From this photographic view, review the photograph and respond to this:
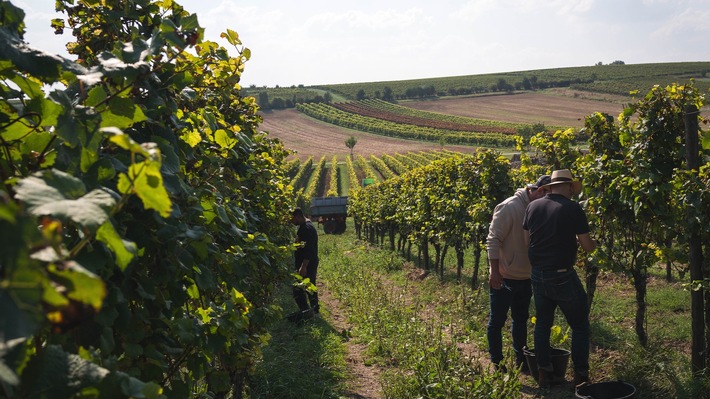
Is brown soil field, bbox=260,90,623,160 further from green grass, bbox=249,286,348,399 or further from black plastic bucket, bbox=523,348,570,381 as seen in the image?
black plastic bucket, bbox=523,348,570,381

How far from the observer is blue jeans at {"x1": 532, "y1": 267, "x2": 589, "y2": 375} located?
4.48 m

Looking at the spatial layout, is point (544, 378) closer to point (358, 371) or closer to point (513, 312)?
point (513, 312)

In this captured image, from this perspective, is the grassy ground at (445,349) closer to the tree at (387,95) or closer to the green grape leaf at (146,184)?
the green grape leaf at (146,184)

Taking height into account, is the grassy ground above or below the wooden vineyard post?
below

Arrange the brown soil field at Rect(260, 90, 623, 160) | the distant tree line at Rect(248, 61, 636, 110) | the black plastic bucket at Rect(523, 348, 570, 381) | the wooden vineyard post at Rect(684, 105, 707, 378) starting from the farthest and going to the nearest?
1. the distant tree line at Rect(248, 61, 636, 110)
2. the brown soil field at Rect(260, 90, 623, 160)
3. the black plastic bucket at Rect(523, 348, 570, 381)
4. the wooden vineyard post at Rect(684, 105, 707, 378)

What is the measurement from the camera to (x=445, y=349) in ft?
17.4

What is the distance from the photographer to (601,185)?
604 cm

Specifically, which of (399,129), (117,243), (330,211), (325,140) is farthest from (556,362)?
(399,129)

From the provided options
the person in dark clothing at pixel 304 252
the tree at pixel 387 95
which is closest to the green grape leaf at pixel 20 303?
the person in dark clothing at pixel 304 252

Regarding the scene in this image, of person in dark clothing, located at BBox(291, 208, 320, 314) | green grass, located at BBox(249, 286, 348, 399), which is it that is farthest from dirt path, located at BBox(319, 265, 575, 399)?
person in dark clothing, located at BBox(291, 208, 320, 314)

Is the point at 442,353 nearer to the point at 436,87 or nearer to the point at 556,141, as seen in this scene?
the point at 556,141

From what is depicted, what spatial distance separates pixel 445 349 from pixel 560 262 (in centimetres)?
144

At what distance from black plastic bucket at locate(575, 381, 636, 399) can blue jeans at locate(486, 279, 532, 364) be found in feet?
3.14

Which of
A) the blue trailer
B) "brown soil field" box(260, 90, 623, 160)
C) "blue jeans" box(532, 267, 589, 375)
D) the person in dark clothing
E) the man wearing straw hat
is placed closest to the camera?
"blue jeans" box(532, 267, 589, 375)
